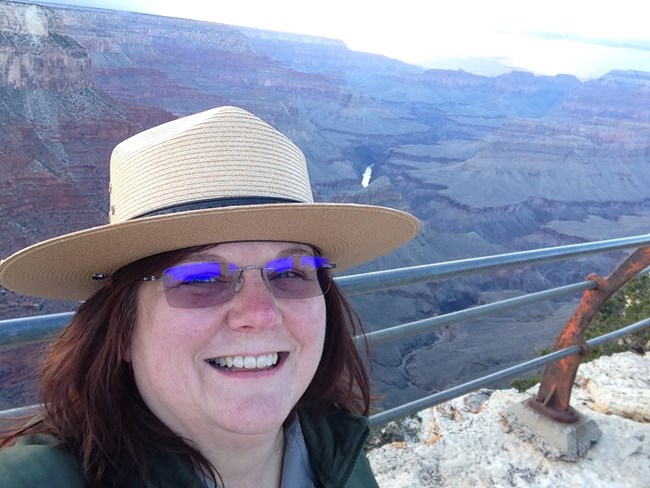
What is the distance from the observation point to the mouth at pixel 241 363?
1.10 metres

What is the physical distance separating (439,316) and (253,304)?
1.10 m

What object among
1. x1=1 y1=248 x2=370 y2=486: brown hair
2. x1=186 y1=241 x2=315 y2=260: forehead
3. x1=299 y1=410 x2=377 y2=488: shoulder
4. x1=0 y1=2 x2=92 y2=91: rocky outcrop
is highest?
x1=186 y1=241 x2=315 y2=260: forehead

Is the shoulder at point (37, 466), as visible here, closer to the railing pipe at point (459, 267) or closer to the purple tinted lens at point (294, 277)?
the purple tinted lens at point (294, 277)

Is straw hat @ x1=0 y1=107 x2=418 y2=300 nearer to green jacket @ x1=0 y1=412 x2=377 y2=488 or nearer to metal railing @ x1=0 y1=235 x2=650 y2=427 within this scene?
metal railing @ x1=0 y1=235 x2=650 y2=427

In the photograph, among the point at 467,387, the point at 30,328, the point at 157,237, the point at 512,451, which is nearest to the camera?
the point at 157,237

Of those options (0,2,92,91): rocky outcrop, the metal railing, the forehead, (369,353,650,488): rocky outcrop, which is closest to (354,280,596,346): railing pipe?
the metal railing

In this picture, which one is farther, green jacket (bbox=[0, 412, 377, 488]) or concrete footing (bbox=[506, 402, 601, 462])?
concrete footing (bbox=[506, 402, 601, 462])

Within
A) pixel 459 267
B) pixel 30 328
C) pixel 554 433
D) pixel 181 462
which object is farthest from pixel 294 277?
pixel 554 433

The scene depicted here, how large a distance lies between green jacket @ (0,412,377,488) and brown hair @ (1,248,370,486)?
30mm

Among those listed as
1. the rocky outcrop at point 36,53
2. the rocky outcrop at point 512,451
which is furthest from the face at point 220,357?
the rocky outcrop at point 36,53

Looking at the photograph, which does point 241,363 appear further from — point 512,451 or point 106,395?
point 512,451

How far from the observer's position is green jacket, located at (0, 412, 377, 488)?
897 millimetres

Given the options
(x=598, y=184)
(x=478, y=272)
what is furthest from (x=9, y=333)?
→ (x=598, y=184)

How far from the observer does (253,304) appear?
3.70 feet
